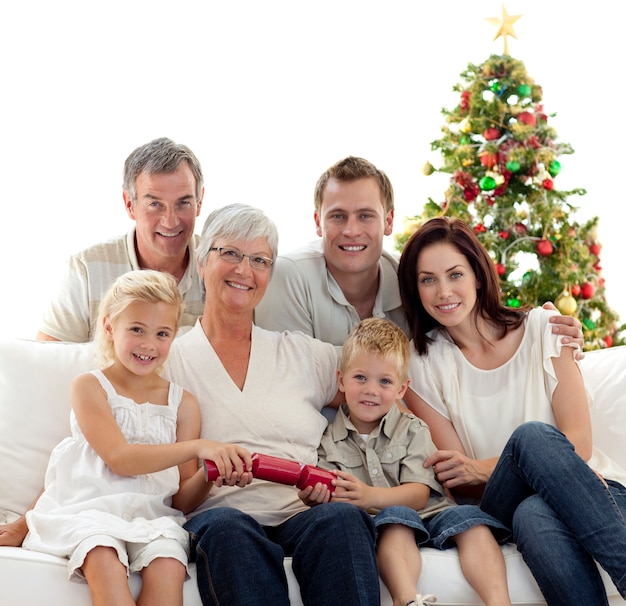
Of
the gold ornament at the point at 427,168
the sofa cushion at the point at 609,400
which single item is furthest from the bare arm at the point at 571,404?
the gold ornament at the point at 427,168

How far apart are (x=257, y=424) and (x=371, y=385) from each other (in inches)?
12.3

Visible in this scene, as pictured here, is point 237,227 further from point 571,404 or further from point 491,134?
point 491,134

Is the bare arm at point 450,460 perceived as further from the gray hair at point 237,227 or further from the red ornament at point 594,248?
the red ornament at point 594,248

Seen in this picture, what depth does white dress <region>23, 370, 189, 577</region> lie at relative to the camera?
1.80 metres

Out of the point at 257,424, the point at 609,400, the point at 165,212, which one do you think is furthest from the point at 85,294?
the point at 609,400

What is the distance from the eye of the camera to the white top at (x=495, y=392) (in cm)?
232

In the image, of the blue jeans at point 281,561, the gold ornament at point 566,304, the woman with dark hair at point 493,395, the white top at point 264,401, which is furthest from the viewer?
the gold ornament at point 566,304

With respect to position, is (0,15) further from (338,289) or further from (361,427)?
(361,427)

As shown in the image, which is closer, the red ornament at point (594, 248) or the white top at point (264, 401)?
the white top at point (264, 401)

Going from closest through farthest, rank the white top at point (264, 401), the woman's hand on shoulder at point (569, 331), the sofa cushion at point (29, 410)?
1. the white top at point (264, 401)
2. the sofa cushion at point (29, 410)
3. the woman's hand on shoulder at point (569, 331)

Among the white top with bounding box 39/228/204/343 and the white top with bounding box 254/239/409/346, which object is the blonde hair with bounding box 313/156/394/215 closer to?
the white top with bounding box 254/239/409/346

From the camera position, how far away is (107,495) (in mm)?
1913

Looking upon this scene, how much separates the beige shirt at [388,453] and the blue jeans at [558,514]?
6.4 inches

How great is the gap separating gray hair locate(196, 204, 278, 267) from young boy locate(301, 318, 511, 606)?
1.21ft
